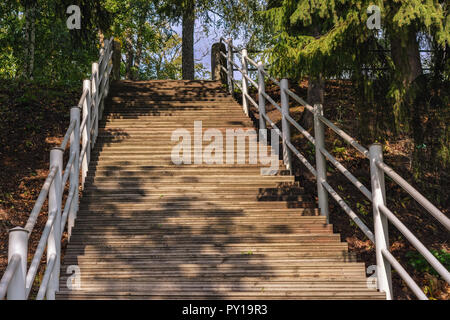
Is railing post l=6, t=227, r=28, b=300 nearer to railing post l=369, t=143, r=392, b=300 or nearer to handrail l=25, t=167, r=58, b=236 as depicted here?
handrail l=25, t=167, r=58, b=236

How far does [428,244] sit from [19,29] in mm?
14373

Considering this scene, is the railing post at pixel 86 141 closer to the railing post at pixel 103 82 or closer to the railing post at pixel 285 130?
the railing post at pixel 103 82

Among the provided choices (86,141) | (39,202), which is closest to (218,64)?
(86,141)

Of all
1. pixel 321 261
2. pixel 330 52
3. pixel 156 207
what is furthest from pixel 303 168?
pixel 321 261

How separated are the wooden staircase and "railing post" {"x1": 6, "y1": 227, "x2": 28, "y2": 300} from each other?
1260 mm

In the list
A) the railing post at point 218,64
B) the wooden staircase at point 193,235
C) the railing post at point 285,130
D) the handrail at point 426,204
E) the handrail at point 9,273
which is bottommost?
the wooden staircase at point 193,235

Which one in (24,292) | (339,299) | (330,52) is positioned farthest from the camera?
(330,52)

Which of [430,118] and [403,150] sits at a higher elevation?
[430,118]

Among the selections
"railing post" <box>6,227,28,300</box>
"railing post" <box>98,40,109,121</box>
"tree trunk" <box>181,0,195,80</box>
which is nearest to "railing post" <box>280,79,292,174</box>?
"railing post" <box>98,40,109,121</box>

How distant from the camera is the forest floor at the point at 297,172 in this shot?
26.0 feet

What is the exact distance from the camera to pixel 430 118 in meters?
7.82

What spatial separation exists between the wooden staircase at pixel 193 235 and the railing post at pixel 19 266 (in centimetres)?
126

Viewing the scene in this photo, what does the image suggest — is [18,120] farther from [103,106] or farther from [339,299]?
[339,299]

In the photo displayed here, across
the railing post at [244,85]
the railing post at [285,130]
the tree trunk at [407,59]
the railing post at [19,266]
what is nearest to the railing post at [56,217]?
the railing post at [19,266]
